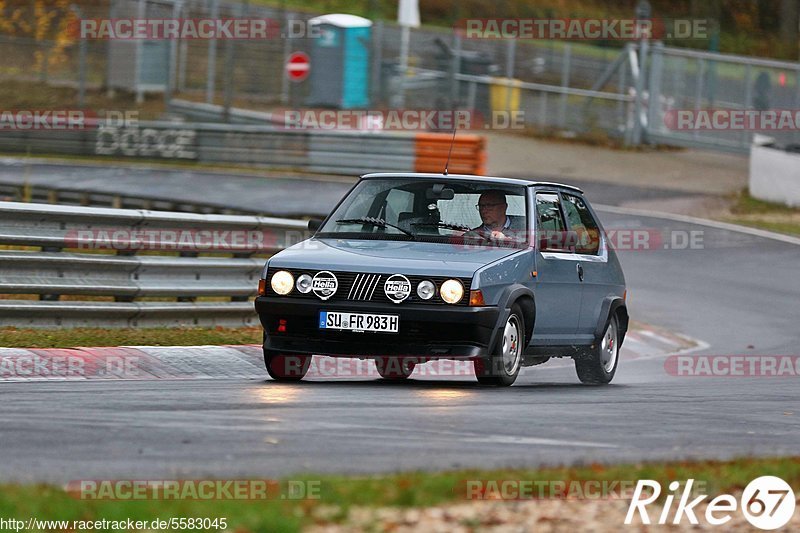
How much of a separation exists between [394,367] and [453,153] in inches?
738

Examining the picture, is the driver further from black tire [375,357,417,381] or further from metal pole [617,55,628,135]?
metal pole [617,55,628,135]

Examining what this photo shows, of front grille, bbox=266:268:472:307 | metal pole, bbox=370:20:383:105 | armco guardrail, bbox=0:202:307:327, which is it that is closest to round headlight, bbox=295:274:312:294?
front grille, bbox=266:268:472:307

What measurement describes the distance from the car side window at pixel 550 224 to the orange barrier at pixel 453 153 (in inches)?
680

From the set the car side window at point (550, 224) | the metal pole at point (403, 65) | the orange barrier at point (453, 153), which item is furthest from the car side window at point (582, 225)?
the metal pole at point (403, 65)

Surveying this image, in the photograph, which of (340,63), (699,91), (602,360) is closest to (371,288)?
(602,360)

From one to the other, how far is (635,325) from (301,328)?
24.9 feet

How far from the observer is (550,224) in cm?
1100

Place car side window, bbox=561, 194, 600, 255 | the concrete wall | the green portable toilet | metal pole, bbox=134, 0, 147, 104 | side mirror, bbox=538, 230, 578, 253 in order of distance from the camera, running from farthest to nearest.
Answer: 1. metal pole, bbox=134, 0, 147, 104
2. the green portable toilet
3. the concrete wall
4. car side window, bbox=561, 194, 600, 255
5. side mirror, bbox=538, 230, 578, 253

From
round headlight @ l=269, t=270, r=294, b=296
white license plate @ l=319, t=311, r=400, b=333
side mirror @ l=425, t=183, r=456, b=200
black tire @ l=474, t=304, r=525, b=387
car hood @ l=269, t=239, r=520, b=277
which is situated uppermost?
side mirror @ l=425, t=183, r=456, b=200

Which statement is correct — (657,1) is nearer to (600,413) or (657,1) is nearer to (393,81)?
(393,81)

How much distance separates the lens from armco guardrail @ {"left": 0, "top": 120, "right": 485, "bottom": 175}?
102 feet

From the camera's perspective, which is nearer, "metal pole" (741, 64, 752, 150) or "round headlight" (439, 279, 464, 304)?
"round headlight" (439, 279, 464, 304)

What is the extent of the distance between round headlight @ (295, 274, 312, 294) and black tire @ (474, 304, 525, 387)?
1207mm

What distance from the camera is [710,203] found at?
→ 27.9 metres
